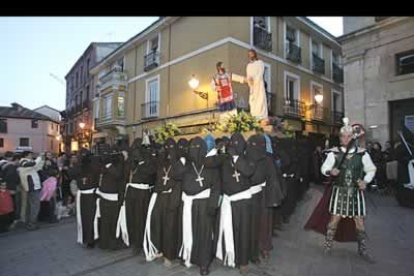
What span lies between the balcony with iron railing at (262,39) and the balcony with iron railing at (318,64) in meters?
5.09

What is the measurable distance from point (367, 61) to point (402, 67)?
4.11 feet

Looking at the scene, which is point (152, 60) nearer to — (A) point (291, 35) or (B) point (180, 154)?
(A) point (291, 35)

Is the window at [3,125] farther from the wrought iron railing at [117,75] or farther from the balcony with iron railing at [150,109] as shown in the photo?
the balcony with iron railing at [150,109]

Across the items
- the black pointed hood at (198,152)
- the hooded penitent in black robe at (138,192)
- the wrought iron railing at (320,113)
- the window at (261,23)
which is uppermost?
the window at (261,23)

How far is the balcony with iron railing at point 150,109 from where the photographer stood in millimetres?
17102

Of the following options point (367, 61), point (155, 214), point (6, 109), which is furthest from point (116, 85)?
point (6, 109)

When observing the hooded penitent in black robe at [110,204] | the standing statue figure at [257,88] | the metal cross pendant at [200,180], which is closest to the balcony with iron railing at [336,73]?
the standing statue figure at [257,88]

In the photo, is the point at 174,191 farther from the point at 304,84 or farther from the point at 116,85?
the point at 116,85

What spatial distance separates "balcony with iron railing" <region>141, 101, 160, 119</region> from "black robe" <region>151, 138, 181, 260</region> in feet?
42.8

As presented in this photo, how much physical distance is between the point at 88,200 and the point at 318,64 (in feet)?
59.4

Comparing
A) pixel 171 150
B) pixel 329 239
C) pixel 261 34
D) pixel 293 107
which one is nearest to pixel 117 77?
pixel 261 34

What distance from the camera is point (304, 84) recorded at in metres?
17.4

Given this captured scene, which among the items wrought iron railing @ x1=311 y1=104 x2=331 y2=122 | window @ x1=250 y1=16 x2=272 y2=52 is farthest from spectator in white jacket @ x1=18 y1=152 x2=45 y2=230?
wrought iron railing @ x1=311 y1=104 x2=331 y2=122

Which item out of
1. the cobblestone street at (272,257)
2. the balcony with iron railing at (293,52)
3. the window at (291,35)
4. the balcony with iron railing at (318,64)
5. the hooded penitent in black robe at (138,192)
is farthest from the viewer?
the balcony with iron railing at (318,64)
